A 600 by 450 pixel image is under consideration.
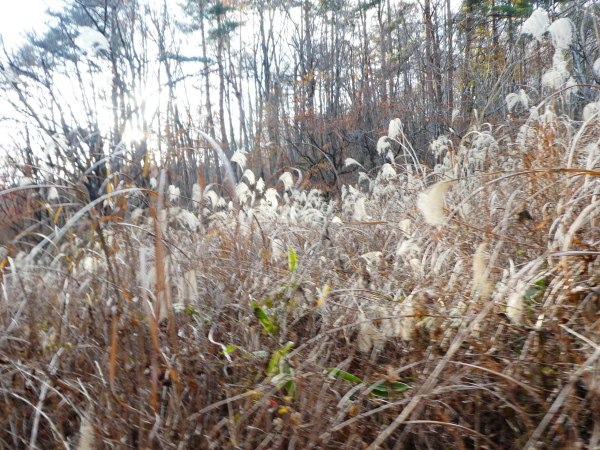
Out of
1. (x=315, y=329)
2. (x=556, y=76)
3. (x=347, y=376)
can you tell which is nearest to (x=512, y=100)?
(x=556, y=76)

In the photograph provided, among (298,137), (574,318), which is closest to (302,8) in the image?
(298,137)

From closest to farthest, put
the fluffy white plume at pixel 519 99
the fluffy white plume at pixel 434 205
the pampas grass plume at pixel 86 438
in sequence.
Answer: the pampas grass plume at pixel 86 438
the fluffy white plume at pixel 434 205
the fluffy white plume at pixel 519 99

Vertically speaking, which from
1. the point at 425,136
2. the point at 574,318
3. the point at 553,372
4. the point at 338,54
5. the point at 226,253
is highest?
the point at 338,54

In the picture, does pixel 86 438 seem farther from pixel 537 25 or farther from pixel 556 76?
pixel 556 76

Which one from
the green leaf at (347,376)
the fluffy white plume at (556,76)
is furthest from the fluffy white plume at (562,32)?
the green leaf at (347,376)

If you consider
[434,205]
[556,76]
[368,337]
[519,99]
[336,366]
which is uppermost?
[519,99]

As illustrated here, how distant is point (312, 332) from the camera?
1410mm

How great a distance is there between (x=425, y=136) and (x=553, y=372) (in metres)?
8.62

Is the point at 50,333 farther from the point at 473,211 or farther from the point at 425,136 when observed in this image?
the point at 425,136

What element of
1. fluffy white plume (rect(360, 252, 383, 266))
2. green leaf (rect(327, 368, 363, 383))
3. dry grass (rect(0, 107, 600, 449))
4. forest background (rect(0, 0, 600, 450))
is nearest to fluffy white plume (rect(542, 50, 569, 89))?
forest background (rect(0, 0, 600, 450))

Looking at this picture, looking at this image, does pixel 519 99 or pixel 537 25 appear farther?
pixel 519 99

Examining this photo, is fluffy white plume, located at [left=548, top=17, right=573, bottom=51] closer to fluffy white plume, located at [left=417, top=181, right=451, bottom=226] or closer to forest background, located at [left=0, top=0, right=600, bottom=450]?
forest background, located at [left=0, top=0, right=600, bottom=450]

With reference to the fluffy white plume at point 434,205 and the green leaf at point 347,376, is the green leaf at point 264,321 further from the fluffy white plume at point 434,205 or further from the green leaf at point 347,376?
the fluffy white plume at point 434,205

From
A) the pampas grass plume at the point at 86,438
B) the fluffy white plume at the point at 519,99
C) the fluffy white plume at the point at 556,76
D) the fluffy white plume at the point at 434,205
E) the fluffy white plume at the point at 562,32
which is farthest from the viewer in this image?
the fluffy white plume at the point at 519,99
